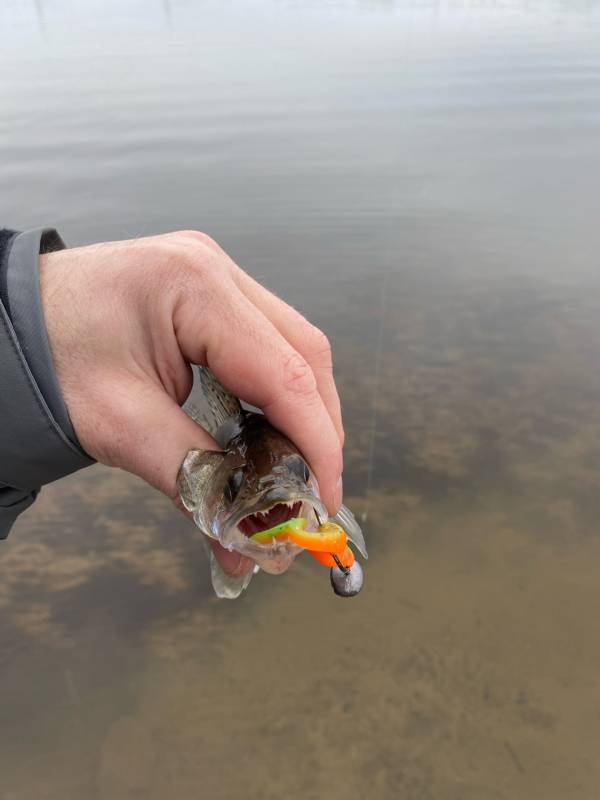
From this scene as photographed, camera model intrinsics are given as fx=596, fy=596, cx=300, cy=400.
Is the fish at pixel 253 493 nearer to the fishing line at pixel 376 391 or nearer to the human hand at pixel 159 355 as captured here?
the human hand at pixel 159 355

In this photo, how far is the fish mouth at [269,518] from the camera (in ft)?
6.14

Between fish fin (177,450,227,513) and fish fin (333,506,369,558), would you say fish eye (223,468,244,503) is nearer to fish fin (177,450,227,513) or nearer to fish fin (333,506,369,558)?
fish fin (177,450,227,513)

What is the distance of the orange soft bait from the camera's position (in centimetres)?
159

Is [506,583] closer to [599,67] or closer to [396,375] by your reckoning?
[396,375]

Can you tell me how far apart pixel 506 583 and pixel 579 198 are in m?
Result: 5.81

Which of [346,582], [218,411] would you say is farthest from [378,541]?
[346,582]

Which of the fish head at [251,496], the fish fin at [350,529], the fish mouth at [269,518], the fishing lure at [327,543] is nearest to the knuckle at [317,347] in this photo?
the fish head at [251,496]

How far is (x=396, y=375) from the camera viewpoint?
4.73 m

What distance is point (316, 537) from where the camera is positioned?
5.23ft

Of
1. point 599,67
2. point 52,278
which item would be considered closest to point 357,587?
point 52,278

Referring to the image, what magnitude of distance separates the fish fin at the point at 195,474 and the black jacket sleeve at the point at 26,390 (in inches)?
15.0

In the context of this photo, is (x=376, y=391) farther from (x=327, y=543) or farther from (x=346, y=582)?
(x=327, y=543)

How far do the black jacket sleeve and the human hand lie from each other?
0.06 meters

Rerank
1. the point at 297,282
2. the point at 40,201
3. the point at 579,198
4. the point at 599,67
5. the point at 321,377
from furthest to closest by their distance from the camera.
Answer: the point at 599,67
the point at 40,201
the point at 579,198
the point at 297,282
the point at 321,377
